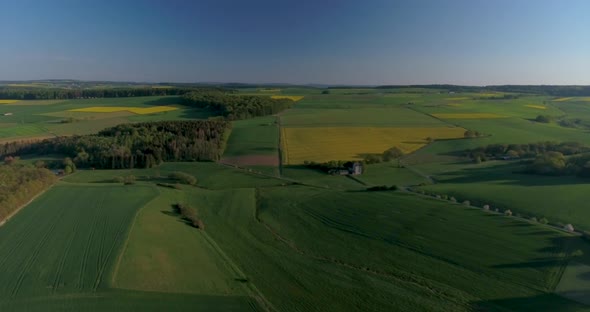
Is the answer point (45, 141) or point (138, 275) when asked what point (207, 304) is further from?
point (45, 141)

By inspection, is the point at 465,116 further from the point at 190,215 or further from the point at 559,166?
the point at 190,215

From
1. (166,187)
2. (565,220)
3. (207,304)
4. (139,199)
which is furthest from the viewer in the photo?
(166,187)

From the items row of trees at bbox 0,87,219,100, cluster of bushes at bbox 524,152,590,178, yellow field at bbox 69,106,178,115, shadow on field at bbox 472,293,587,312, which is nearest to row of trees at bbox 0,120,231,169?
yellow field at bbox 69,106,178,115

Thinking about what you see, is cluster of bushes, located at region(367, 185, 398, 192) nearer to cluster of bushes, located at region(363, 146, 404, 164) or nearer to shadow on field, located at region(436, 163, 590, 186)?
shadow on field, located at region(436, 163, 590, 186)

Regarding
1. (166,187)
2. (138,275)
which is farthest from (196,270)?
(166,187)

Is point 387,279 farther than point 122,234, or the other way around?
point 122,234

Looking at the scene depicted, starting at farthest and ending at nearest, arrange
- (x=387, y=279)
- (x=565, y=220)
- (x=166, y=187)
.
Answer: (x=166, y=187), (x=565, y=220), (x=387, y=279)
